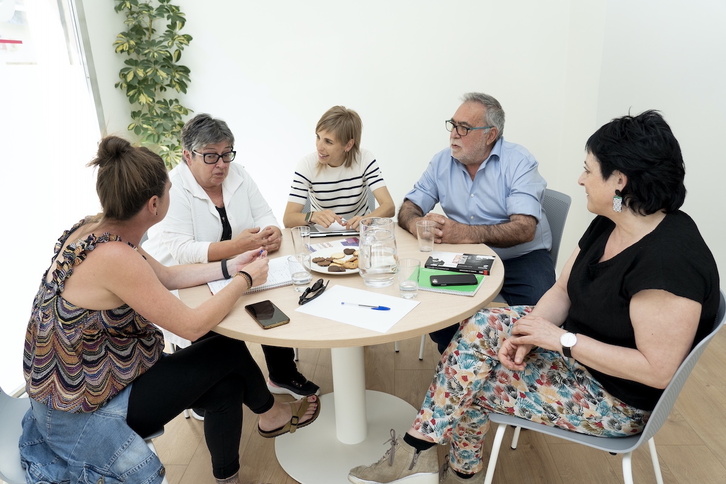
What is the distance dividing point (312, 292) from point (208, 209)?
0.81 meters

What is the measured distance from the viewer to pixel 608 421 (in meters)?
1.35

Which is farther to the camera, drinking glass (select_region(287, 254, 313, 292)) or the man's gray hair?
the man's gray hair

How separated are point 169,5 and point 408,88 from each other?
5.73ft

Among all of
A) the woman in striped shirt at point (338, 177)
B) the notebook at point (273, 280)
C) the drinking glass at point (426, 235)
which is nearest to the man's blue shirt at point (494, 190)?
the woman in striped shirt at point (338, 177)

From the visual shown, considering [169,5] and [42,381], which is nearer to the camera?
[42,381]

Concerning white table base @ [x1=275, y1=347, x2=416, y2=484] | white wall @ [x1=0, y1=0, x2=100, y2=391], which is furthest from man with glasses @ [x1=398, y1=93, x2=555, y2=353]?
white wall @ [x1=0, y1=0, x2=100, y2=391]

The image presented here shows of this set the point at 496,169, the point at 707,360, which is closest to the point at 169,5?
the point at 496,169

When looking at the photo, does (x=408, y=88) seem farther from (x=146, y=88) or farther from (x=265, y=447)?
(x=265, y=447)

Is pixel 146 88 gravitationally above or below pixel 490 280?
above

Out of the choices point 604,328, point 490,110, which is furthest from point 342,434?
point 490,110

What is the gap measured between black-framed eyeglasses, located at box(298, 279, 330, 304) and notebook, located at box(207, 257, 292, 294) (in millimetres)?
127

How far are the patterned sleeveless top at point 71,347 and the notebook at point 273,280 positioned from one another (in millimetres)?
321

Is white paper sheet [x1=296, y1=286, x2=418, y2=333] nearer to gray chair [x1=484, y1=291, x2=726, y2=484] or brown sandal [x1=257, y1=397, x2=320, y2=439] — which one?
gray chair [x1=484, y1=291, x2=726, y2=484]

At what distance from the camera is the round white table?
4.32ft
